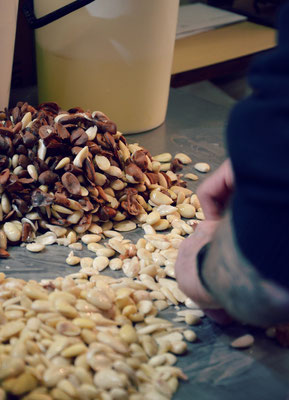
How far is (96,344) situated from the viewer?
631 millimetres

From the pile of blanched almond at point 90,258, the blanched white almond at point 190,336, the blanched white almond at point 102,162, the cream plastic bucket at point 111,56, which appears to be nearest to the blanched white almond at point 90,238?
the pile of blanched almond at point 90,258

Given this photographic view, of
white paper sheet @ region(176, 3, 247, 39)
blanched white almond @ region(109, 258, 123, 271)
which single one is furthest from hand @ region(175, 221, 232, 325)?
white paper sheet @ region(176, 3, 247, 39)

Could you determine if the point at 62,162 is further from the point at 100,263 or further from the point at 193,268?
the point at 193,268

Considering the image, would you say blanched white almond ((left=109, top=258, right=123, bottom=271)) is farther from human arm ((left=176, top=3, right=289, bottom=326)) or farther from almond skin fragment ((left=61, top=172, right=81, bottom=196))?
human arm ((left=176, top=3, right=289, bottom=326))

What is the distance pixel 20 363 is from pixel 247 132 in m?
0.36

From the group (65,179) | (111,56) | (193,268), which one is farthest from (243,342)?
(111,56)

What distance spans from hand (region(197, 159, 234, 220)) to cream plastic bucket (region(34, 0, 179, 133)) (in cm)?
51

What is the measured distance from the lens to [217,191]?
646 mm

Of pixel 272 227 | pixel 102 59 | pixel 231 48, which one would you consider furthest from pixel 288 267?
pixel 231 48

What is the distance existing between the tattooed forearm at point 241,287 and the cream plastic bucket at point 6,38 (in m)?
0.67

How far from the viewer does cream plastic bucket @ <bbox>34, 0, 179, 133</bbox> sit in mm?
1031

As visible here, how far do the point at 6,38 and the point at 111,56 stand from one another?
0.21 meters

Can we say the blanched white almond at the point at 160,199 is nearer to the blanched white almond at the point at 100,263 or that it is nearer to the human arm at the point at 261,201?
the blanched white almond at the point at 100,263

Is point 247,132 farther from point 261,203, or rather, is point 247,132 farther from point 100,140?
point 100,140
